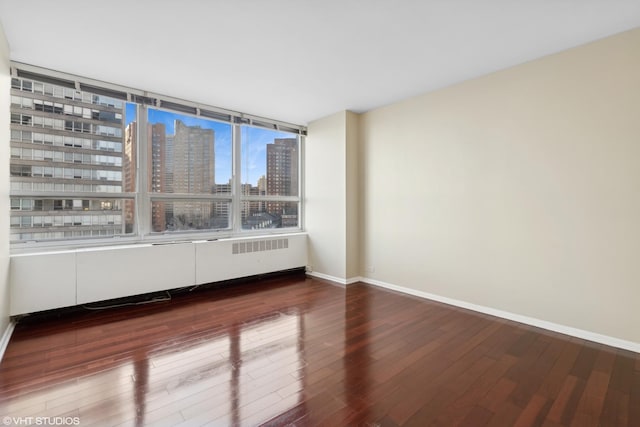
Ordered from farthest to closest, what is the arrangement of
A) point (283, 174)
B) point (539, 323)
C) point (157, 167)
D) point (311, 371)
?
point (283, 174) → point (157, 167) → point (539, 323) → point (311, 371)

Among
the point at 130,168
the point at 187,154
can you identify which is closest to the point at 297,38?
the point at 187,154

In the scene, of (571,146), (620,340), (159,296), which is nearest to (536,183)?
(571,146)

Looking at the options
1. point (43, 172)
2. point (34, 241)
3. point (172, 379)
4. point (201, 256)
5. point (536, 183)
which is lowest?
point (172, 379)

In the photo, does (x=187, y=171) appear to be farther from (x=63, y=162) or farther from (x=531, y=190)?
(x=531, y=190)

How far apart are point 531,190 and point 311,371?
279 centimetres

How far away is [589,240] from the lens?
106 inches

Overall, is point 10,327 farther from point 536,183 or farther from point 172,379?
point 536,183

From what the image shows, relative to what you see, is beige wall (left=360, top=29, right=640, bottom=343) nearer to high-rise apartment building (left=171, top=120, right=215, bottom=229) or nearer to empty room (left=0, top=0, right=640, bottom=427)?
empty room (left=0, top=0, right=640, bottom=427)

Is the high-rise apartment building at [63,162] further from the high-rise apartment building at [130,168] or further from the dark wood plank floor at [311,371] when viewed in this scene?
the dark wood plank floor at [311,371]

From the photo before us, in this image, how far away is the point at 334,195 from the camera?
476 cm

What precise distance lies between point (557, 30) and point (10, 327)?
5728 millimetres

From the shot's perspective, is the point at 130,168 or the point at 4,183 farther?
the point at 130,168

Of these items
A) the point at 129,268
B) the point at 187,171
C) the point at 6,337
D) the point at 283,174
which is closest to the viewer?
the point at 6,337

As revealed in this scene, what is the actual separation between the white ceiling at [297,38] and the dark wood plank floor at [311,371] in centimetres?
273
